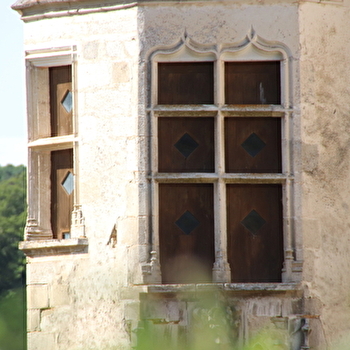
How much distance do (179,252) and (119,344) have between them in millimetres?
904

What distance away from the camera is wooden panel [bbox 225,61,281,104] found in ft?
26.1

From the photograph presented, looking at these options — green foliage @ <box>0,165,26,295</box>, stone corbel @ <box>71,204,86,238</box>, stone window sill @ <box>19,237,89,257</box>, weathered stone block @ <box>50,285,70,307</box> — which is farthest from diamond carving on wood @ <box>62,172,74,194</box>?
green foliage @ <box>0,165,26,295</box>

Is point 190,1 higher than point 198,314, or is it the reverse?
point 190,1

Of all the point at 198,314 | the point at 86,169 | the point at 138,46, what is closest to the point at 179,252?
the point at 198,314

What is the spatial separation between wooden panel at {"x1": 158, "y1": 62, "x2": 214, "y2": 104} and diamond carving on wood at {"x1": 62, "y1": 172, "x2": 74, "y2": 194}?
3.68 ft

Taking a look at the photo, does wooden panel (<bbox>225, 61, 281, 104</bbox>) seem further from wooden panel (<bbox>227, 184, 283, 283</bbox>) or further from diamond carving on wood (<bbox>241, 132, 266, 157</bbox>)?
wooden panel (<bbox>227, 184, 283, 283</bbox>)

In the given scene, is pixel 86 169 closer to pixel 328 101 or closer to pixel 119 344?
pixel 119 344

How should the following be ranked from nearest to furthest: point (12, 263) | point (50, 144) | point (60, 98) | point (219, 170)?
point (219, 170)
point (50, 144)
point (60, 98)
point (12, 263)

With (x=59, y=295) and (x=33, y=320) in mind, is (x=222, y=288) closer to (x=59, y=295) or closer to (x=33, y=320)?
(x=59, y=295)

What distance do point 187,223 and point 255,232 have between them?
1.89 ft

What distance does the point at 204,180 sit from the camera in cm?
777

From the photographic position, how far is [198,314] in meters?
Answer: 7.53

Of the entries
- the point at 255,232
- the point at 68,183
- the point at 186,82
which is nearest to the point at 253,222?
the point at 255,232

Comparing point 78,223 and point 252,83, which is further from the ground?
point 252,83
